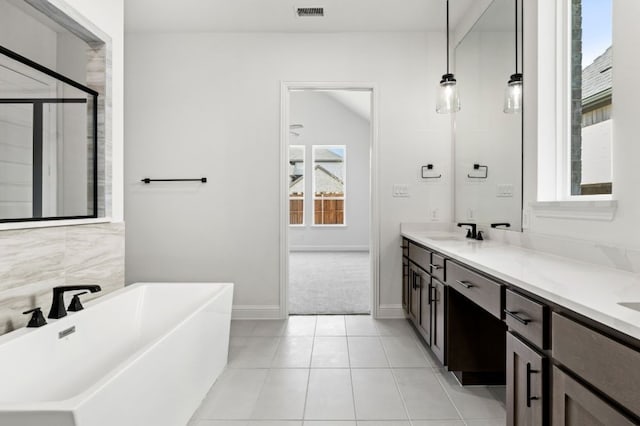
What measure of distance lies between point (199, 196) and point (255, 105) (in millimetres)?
1065

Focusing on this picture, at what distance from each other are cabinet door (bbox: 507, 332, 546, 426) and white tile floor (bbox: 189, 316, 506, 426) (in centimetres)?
52

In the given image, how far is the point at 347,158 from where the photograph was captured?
876 cm

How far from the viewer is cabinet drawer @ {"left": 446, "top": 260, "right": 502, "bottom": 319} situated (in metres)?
1.64

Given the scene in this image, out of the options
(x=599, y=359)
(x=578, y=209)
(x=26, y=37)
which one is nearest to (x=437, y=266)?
(x=578, y=209)

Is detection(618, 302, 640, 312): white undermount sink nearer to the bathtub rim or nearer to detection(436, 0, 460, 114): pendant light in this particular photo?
the bathtub rim

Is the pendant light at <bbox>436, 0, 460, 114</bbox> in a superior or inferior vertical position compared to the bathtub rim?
superior

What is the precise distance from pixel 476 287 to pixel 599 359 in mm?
839

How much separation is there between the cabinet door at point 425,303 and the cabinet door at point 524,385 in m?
1.14

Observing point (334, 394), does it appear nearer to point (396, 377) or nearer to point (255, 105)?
point (396, 377)

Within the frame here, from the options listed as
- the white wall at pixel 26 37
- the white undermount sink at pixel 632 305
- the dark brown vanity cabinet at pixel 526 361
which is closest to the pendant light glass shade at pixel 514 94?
the dark brown vanity cabinet at pixel 526 361

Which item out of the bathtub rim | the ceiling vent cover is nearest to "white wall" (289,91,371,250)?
the ceiling vent cover

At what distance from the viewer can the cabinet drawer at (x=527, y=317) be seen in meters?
1.27

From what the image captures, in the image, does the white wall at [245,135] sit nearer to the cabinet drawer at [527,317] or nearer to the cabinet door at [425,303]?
the cabinet door at [425,303]

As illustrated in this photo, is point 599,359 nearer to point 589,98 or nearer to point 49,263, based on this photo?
point 589,98
